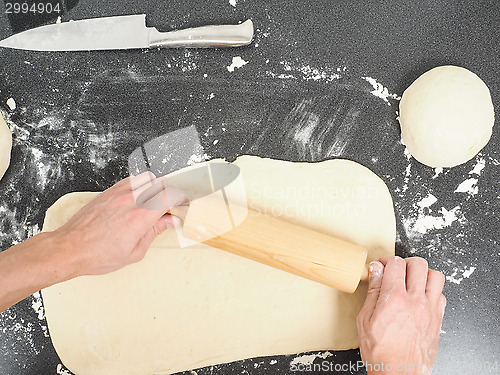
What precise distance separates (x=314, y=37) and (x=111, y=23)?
0.58 m

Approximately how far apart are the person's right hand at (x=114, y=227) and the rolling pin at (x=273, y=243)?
0.22 ft

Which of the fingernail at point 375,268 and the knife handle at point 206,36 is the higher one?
the knife handle at point 206,36

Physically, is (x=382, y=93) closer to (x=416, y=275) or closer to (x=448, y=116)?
(x=448, y=116)

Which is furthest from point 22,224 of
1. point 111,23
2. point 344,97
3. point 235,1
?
point 344,97

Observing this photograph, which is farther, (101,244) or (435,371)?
(435,371)

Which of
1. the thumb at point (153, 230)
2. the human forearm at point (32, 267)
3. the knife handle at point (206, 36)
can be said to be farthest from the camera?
the knife handle at point (206, 36)

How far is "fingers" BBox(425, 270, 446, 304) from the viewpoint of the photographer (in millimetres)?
1176

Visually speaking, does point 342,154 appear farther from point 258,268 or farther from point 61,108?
point 61,108

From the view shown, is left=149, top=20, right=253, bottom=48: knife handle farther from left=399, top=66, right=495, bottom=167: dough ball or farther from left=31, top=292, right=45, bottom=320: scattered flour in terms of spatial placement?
left=31, top=292, right=45, bottom=320: scattered flour

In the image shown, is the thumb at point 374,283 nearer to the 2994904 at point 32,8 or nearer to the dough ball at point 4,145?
the dough ball at point 4,145

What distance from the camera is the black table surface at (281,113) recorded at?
128 cm

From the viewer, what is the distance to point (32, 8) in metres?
1.33

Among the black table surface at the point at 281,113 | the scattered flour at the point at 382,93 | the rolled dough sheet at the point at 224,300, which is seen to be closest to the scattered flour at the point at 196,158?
the black table surface at the point at 281,113

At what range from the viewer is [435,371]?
1.27m
